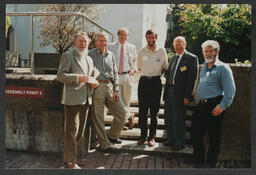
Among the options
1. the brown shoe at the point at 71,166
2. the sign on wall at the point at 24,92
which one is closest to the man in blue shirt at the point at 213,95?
the brown shoe at the point at 71,166

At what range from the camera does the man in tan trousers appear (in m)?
3.85

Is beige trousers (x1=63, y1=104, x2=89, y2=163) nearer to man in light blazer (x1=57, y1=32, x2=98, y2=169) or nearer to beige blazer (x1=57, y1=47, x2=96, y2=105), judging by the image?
man in light blazer (x1=57, y1=32, x2=98, y2=169)

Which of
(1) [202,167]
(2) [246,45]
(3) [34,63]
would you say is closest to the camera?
(1) [202,167]

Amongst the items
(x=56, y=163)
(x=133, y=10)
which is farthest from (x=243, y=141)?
(x=133, y=10)

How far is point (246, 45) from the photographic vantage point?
643cm

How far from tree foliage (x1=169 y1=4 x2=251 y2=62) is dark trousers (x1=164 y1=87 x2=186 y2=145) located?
8.56 feet

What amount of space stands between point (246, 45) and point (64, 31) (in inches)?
185

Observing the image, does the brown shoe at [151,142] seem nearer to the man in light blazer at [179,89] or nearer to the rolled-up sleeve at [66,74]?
the man in light blazer at [179,89]

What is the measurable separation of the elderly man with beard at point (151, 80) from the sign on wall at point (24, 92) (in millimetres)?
1686

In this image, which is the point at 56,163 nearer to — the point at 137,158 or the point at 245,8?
the point at 137,158

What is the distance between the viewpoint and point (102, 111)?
395cm

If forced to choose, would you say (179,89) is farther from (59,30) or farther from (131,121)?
(59,30)

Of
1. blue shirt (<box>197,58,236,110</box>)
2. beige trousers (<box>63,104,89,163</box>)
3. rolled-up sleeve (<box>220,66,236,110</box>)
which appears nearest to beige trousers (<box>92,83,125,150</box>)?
beige trousers (<box>63,104,89,163</box>)

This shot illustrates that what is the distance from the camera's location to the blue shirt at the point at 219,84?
330cm
